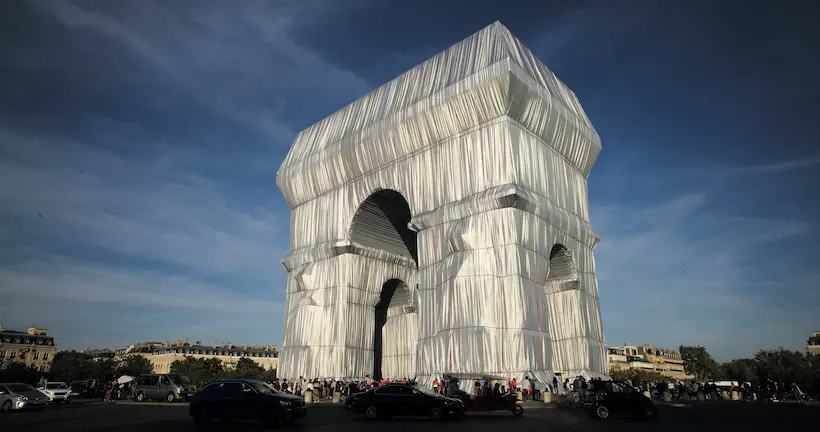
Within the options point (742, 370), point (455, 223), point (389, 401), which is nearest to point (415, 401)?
point (389, 401)

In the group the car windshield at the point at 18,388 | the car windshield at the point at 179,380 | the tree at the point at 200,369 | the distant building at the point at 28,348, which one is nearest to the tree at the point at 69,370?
the distant building at the point at 28,348

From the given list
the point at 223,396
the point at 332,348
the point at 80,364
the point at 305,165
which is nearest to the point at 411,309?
the point at 332,348

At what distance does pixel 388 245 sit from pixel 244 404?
24.7 m

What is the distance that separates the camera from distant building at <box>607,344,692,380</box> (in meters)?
131

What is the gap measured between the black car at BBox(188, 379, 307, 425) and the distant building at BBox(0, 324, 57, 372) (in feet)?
375

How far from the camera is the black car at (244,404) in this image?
49.6 feet

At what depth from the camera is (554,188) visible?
3114 cm

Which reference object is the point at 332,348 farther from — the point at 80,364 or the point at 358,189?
the point at 80,364

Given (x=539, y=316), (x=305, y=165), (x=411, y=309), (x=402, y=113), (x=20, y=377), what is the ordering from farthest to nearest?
(x=20, y=377), (x=411, y=309), (x=305, y=165), (x=402, y=113), (x=539, y=316)

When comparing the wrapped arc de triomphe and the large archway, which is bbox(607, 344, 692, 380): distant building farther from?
the wrapped arc de triomphe

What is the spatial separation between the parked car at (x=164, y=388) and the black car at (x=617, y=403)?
2006 cm

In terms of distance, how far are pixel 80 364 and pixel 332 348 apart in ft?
283

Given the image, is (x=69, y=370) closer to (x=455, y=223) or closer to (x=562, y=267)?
(x=455, y=223)

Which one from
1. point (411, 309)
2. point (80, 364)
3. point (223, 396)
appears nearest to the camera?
point (223, 396)
